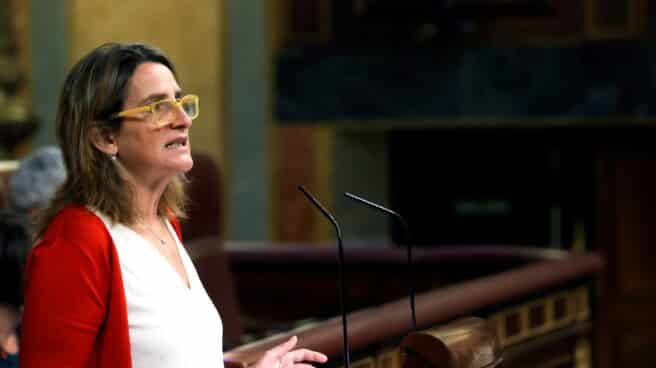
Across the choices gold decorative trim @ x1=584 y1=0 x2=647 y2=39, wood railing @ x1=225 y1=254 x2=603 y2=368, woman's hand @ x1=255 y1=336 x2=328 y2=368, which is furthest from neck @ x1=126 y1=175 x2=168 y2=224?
gold decorative trim @ x1=584 y1=0 x2=647 y2=39

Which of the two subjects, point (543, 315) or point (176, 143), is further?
point (543, 315)

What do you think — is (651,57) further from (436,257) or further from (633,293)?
(436,257)

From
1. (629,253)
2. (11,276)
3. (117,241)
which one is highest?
(117,241)

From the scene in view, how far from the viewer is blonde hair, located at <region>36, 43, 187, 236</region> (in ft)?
6.00

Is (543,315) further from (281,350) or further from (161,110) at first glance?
(161,110)

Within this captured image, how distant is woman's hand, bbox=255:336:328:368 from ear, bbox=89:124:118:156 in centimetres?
42

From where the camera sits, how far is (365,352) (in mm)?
2941

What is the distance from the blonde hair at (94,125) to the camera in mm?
1830

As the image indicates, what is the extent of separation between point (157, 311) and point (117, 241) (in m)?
0.12

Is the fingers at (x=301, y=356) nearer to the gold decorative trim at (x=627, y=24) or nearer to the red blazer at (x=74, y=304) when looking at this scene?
the red blazer at (x=74, y=304)

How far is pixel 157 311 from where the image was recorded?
1803 millimetres

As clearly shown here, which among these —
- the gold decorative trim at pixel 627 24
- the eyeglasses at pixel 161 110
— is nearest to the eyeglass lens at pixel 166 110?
the eyeglasses at pixel 161 110

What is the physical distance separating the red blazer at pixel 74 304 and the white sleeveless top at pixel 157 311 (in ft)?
0.15

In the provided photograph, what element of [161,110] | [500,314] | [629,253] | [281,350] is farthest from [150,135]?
[629,253]
